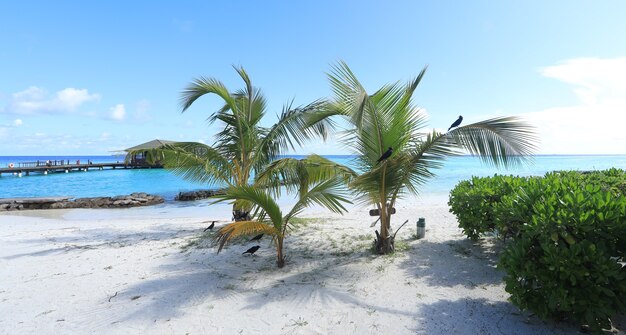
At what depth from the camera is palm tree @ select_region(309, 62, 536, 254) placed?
3986mm

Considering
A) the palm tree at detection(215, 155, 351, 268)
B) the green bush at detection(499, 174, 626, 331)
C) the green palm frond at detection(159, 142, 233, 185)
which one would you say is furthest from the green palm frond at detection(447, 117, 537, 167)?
the green palm frond at detection(159, 142, 233, 185)

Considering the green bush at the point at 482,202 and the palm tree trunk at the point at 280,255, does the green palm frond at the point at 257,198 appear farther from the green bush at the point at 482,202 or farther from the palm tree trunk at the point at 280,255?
the green bush at the point at 482,202

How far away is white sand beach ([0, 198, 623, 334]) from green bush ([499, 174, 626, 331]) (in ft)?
1.19

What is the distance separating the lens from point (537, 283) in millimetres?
2711

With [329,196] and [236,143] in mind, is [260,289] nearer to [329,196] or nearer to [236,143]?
[329,196]

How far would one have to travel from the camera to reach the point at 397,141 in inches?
191

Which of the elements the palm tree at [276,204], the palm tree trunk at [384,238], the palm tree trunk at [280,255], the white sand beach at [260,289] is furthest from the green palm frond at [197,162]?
the palm tree trunk at [384,238]

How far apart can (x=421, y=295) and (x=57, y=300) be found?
4.22 metres

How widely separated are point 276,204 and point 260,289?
1.07 meters

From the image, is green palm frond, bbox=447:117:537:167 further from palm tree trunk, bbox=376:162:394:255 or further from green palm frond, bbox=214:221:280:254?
green palm frond, bbox=214:221:280:254

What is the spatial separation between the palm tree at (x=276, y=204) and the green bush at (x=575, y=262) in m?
2.04

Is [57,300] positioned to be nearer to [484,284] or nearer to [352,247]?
[352,247]

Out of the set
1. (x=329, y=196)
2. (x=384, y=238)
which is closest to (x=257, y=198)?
(x=329, y=196)

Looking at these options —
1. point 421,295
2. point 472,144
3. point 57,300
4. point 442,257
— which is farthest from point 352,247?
point 57,300
